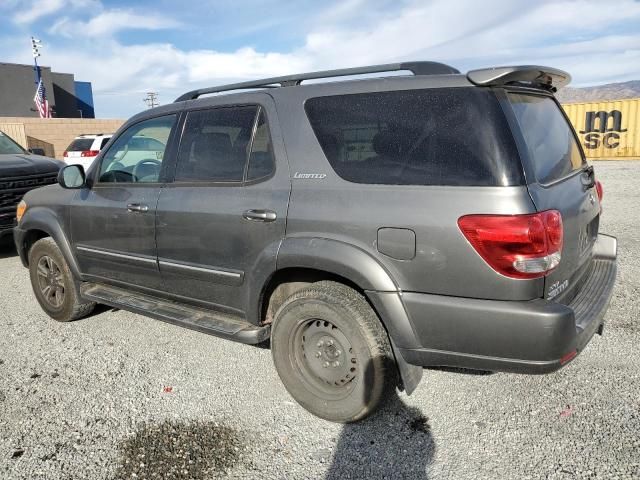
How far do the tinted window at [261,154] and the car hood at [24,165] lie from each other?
17.0 ft

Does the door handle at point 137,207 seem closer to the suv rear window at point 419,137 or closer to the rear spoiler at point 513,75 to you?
the suv rear window at point 419,137

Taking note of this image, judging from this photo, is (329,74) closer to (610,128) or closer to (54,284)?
(54,284)

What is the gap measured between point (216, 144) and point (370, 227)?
1399 millimetres

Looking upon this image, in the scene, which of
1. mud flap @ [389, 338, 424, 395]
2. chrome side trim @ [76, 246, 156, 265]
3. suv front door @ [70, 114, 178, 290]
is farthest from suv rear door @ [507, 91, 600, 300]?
chrome side trim @ [76, 246, 156, 265]

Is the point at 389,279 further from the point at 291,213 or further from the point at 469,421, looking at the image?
the point at 469,421

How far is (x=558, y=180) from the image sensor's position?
8.55 feet

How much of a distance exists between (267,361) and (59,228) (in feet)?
7.22

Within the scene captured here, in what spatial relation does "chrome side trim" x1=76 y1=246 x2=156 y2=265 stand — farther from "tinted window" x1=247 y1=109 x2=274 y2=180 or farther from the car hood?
the car hood

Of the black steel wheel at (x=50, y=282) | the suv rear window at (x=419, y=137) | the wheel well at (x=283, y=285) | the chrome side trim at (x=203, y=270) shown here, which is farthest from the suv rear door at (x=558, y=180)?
the black steel wheel at (x=50, y=282)

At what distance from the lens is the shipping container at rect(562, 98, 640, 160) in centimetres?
2333

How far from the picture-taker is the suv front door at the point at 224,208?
2951 millimetres

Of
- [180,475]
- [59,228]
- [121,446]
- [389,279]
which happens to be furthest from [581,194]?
[59,228]

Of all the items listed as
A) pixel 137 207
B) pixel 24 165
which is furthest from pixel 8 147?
pixel 137 207

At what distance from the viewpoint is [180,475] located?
2453 mm
